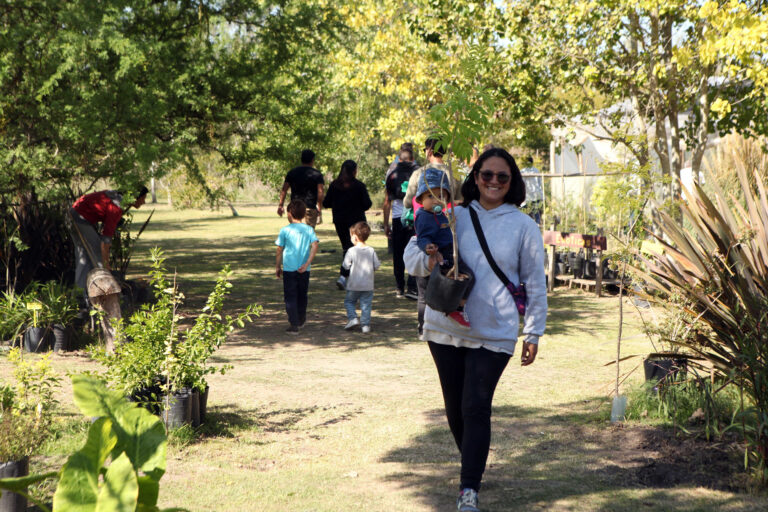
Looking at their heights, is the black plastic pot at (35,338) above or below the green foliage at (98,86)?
below

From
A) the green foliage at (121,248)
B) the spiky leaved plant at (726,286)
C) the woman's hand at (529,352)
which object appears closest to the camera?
the woman's hand at (529,352)

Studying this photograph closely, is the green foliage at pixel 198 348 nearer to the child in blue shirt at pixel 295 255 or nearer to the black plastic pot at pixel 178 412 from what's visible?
the black plastic pot at pixel 178 412

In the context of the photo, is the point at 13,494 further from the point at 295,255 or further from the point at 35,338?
the point at 295,255

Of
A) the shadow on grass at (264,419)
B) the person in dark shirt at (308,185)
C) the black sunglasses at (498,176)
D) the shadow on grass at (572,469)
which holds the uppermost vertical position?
the person in dark shirt at (308,185)

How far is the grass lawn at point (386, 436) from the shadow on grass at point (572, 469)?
0.04ft

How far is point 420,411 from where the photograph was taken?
618 centimetres

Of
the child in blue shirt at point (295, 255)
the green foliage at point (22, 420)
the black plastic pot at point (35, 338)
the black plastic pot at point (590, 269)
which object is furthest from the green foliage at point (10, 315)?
the black plastic pot at point (590, 269)

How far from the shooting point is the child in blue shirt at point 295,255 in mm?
9102

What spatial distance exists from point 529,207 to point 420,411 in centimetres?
901

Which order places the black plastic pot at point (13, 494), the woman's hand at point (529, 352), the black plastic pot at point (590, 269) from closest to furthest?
the black plastic pot at point (13, 494)
the woman's hand at point (529, 352)
the black plastic pot at point (590, 269)

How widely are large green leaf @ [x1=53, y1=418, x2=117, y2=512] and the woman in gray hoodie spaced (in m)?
3.09

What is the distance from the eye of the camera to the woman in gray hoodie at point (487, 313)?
398 cm

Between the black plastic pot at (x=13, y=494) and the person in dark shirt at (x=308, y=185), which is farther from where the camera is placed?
the person in dark shirt at (x=308, y=185)

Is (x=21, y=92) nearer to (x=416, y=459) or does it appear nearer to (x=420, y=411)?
(x=420, y=411)
